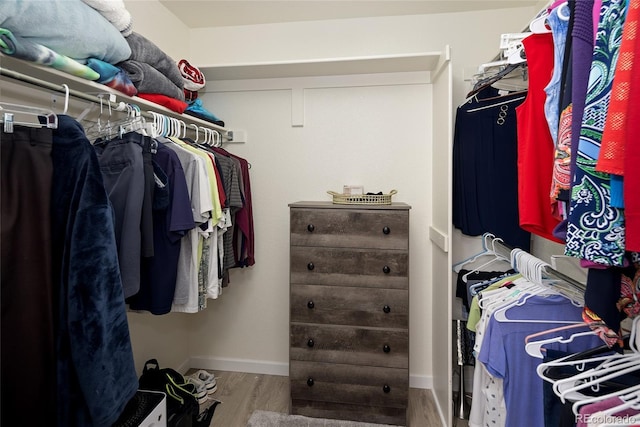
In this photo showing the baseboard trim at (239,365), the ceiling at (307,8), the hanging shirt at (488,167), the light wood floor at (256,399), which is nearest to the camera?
→ the hanging shirt at (488,167)

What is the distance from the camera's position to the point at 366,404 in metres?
1.96

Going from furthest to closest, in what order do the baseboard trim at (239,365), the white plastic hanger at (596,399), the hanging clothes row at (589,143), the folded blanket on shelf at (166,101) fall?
the baseboard trim at (239,365) < the folded blanket on shelf at (166,101) < the white plastic hanger at (596,399) < the hanging clothes row at (589,143)

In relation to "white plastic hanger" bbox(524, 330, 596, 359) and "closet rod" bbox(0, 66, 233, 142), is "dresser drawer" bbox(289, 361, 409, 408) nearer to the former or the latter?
"white plastic hanger" bbox(524, 330, 596, 359)

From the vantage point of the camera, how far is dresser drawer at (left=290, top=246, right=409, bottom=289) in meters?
1.93

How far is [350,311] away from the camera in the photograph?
6.44 ft

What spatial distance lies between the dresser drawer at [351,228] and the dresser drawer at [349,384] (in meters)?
0.72

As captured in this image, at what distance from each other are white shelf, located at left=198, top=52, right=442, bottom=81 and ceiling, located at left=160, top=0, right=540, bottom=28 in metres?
0.39

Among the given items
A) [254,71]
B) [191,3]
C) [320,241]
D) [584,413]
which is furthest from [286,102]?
[584,413]

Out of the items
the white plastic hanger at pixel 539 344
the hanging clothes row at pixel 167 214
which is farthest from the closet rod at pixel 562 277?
the hanging clothes row at pixel 167 214

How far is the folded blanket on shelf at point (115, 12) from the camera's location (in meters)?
1.31

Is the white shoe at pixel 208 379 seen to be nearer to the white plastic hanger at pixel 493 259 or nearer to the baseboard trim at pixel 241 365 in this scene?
the baseboard trim at pixel 241 365

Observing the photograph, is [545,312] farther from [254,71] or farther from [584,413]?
[254,71]

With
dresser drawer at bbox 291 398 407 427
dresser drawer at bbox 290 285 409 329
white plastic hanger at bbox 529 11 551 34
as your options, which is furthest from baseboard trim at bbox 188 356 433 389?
white plastic hanger at bbox 529 11 551 34

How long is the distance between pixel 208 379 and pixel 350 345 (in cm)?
111
